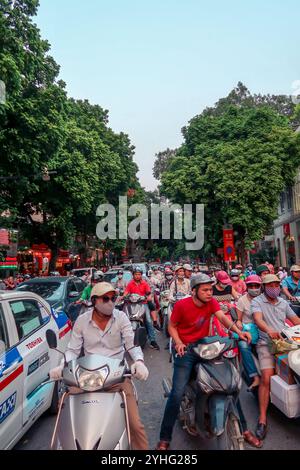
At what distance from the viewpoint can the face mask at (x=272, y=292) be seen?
4.51 m

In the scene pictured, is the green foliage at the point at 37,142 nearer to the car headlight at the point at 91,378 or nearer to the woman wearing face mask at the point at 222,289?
the woman wearing face mask at the point at 222,289

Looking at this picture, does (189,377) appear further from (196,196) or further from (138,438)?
(196,196)

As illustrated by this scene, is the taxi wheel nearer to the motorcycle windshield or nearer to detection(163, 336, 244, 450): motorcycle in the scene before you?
detection(163, 336, 244, 450): motorcycle

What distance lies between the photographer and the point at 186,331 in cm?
391

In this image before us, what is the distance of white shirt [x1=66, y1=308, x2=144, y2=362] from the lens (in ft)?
11.7

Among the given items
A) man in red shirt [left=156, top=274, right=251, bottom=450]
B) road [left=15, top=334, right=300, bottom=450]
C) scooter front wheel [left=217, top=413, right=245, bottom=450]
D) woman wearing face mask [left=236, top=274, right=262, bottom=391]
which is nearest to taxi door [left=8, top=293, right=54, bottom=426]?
road [left=15, top=334, right=300, bottom=450]

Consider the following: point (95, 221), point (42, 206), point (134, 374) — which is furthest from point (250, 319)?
point (95, 221)

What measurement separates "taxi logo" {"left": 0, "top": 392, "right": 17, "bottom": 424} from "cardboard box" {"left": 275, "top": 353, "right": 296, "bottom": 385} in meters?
2.69

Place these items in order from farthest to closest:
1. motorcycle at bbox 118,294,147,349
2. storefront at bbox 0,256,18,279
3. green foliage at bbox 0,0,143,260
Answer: storefront at bbox 0,256,18,279 < green foliage at bbox 0,0,143,260 < motorcycle at bbox 118,294,147,349

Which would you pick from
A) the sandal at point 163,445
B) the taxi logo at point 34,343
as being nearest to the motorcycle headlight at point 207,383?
the sandal at point 163,445

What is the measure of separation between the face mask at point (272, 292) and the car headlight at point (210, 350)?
131cm

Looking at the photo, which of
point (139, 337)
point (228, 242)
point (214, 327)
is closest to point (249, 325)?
point (214, 327)

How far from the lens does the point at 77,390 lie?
2988mm

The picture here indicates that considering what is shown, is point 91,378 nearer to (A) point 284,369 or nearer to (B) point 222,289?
(A) point 284,369
